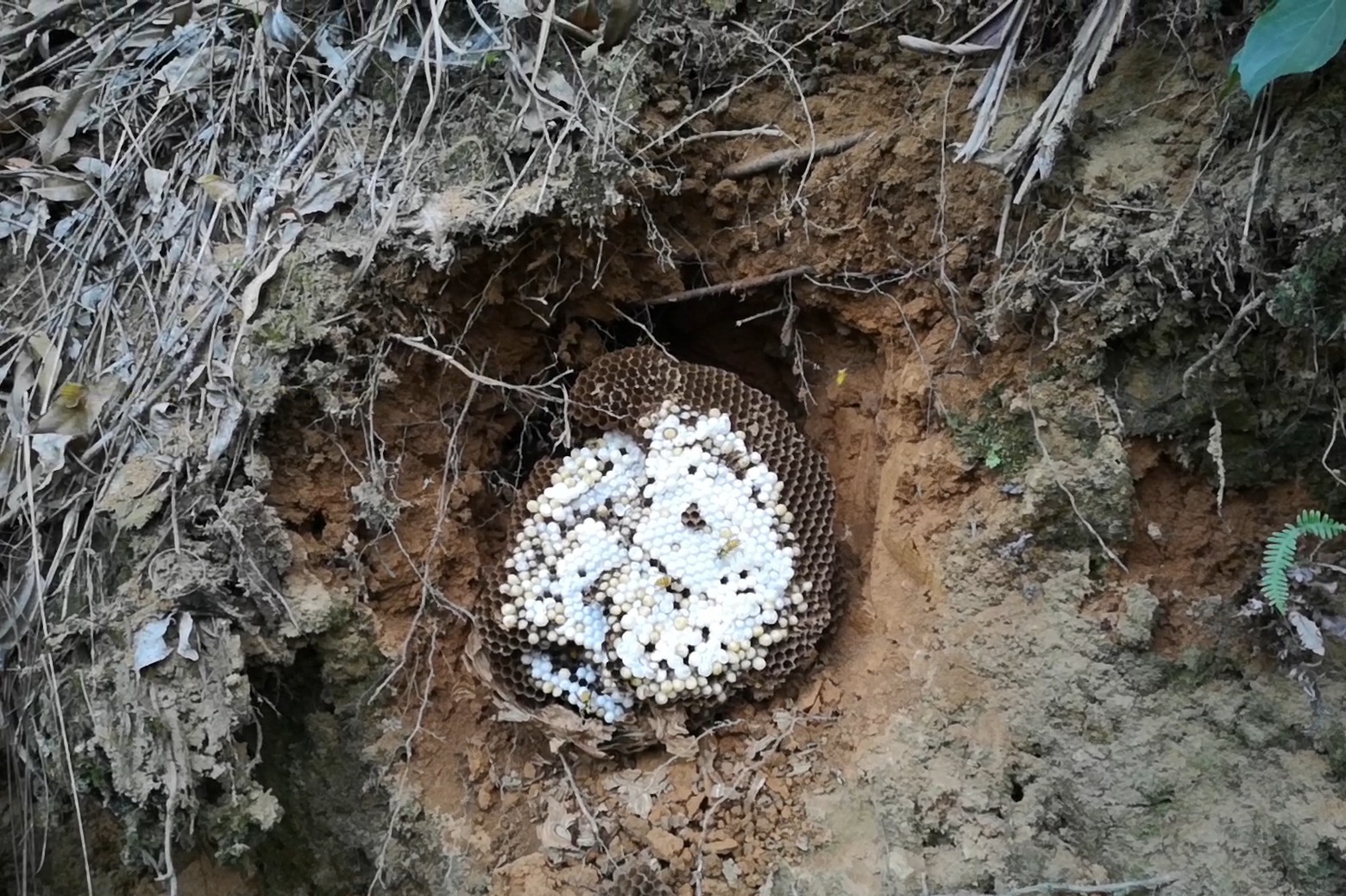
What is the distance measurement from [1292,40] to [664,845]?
1.73 m

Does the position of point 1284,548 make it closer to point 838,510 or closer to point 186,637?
point 838,510

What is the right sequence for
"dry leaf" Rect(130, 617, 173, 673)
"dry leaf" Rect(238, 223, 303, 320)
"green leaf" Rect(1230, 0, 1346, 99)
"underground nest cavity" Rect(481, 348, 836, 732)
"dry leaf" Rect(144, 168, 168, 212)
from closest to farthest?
1. "green leaf" Rect(1230, 0, 1346, 99)
2. "dry leaf" Rect(130, 617, 173, 673)
3. "dry leaf" Rect(238, 223, 303, 320)
4. "underground nest cavity" Rect(481, 348, 836, 732)
5. "dry leaf" Rect(144, 168, 168, 212)

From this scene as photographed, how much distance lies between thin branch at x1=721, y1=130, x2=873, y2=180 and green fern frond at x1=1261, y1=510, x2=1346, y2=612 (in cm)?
111

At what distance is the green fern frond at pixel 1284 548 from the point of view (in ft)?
4.64

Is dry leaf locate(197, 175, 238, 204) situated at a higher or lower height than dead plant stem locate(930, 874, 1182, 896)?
higher

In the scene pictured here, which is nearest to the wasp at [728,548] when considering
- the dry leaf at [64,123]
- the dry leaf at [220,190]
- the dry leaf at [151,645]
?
the dry leaf at [151,645]

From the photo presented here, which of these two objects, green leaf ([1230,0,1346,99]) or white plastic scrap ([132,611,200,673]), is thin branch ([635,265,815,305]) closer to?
green leaf ([1230,0,1346,99])

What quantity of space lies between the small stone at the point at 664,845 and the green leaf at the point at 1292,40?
164 cm

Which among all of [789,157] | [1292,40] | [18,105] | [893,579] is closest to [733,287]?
[789,157]

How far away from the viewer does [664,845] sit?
1819 mm

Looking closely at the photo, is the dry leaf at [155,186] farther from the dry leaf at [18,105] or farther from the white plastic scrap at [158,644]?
the white plastic scrap at [158,644]

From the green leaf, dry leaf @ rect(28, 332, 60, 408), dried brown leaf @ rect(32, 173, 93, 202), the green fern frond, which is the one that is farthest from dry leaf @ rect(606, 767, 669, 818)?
dried brown leaf @ rect(32, 173, 93, 202)

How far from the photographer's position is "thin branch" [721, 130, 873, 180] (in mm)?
1975

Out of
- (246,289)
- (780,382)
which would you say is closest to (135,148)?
(246,289)
